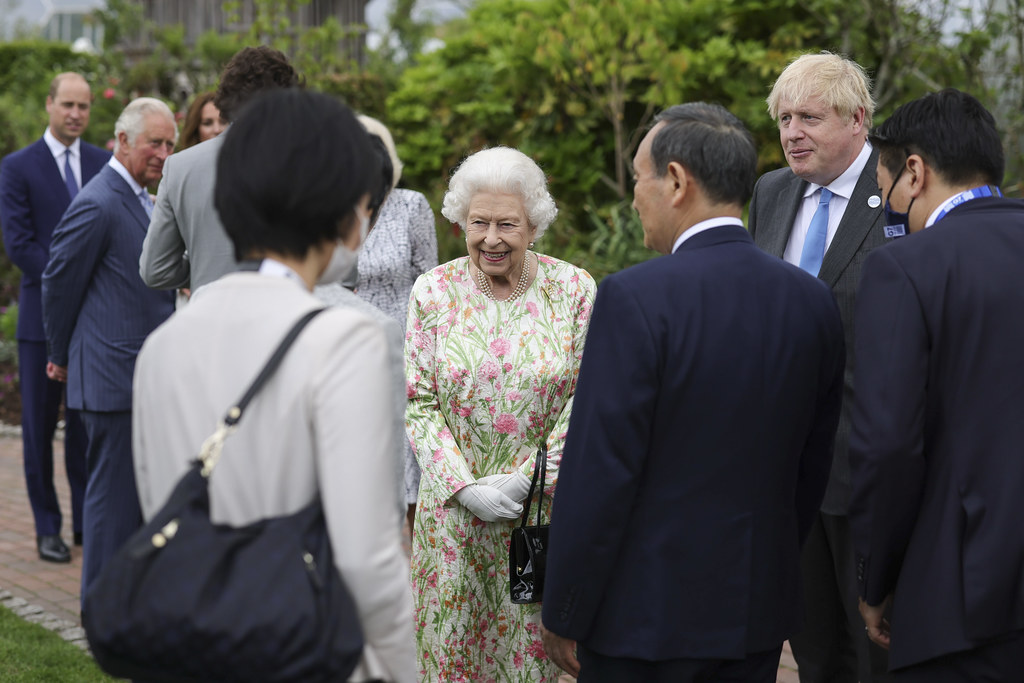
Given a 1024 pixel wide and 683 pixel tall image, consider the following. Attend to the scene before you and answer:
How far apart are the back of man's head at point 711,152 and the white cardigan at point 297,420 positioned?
0.95m

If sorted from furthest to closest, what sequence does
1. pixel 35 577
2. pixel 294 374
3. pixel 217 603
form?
pixel 35 577, pixel 294 374, pixel 217 603

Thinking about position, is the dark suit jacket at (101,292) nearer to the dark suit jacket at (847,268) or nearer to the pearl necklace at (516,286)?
the pearl necklace at (516,286)

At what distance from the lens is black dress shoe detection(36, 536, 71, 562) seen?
5.66 m

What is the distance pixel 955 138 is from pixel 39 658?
3921 millimetres

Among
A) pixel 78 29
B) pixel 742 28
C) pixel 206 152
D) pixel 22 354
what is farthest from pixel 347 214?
pixel 78 29

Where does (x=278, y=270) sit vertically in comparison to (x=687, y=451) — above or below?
above

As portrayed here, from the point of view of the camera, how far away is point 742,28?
8773 millimetres

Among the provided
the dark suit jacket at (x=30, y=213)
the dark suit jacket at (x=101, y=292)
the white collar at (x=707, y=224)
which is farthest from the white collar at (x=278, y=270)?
the dark suit jacket at (x=30, y=213)

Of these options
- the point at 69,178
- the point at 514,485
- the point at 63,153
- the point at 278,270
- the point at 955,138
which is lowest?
the point at 514,485

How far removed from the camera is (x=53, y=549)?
5.70 meters

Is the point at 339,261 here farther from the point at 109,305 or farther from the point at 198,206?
the point at 109,305

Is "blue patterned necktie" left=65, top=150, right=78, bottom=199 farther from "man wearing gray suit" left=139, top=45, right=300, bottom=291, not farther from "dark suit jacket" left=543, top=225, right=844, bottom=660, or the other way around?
"dark suit jacket" left=543, top=225, right=844, bottom=660

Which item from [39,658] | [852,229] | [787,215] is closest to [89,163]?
[39,658]

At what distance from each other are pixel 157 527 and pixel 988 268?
1.84 metres
